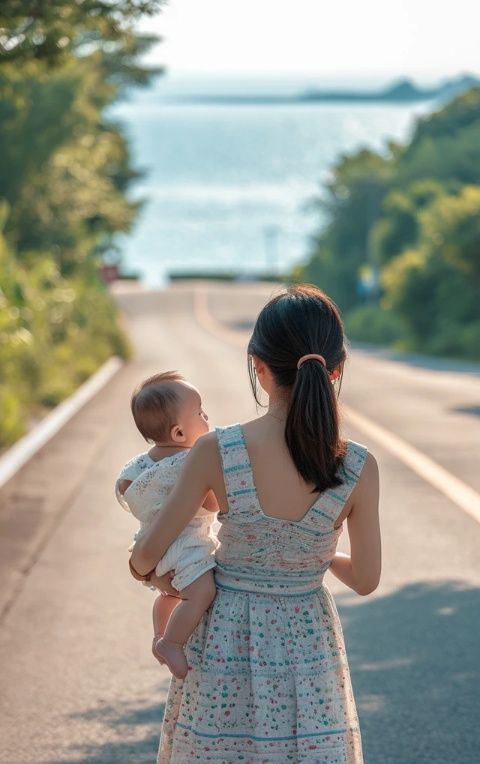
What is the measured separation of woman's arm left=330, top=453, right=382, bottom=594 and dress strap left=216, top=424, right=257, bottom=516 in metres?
0.25

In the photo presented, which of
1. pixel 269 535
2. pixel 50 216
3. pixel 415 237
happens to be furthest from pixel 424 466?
pixel 415 237

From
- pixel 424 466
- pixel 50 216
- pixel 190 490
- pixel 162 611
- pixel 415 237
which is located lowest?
pixel 415 237

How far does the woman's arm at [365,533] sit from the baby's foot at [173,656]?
1.50 ft

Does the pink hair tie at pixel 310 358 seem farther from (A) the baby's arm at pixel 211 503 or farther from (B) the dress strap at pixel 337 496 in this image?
(A) the baby's arm at pixel 211 503

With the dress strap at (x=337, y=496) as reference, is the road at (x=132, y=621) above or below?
below

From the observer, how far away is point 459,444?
1461 cm

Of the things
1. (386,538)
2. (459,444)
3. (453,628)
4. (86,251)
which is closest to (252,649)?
(453,628)

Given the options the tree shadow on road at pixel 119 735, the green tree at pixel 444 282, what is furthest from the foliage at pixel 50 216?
the green tree at pixel 444 282

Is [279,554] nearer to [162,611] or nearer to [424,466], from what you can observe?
[162,611]

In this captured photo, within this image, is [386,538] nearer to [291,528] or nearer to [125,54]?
[291,528]

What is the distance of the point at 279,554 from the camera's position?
349cm

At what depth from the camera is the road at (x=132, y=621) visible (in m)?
5.87

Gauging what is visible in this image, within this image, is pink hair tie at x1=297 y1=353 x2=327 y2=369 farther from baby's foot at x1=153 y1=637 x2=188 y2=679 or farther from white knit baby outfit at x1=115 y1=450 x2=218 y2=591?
baby's foot at x1=153 y1=637 x2=188 y2=679

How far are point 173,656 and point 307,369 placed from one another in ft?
2.58
